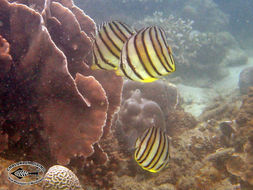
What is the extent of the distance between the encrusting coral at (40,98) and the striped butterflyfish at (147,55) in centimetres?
127

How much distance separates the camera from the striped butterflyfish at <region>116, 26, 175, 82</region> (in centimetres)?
156

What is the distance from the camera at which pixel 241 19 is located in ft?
79.8

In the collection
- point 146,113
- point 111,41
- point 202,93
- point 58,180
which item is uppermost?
point 202,93

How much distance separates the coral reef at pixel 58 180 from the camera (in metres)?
2.56

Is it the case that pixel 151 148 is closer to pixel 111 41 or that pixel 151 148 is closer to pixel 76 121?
pixel 76 121

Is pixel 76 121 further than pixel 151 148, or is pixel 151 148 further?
pixel 76 121

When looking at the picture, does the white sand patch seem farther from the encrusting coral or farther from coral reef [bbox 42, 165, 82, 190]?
coral reef [bbox 42, 165, 82, 190]

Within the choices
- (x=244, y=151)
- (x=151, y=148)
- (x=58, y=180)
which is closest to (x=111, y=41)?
(x=151, y=148)

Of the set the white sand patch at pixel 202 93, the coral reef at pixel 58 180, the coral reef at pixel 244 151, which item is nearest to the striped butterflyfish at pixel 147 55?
the coral reef at pixel 58 180

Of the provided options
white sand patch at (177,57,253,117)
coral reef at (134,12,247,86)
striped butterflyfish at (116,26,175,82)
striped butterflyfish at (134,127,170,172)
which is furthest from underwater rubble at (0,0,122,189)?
coral reef at (134,12,247,86)

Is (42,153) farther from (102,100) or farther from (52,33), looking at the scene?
(52,33)

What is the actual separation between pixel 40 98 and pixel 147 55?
1.73 meters

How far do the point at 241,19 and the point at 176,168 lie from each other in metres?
26.2

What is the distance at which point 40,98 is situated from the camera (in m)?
2.69
